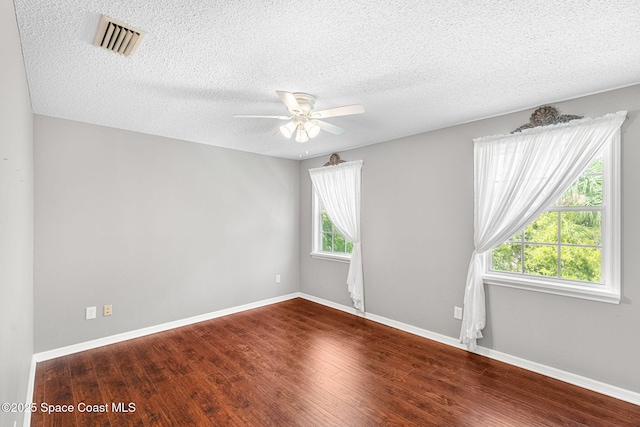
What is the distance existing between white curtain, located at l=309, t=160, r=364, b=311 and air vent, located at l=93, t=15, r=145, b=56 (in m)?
2.98

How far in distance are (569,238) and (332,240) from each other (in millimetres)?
3008

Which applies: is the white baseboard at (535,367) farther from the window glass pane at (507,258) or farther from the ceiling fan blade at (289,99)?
the ceiling fan blade at (289,99)

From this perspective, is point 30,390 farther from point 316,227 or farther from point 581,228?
point 581,228

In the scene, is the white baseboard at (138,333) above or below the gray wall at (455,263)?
below

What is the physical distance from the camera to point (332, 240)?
486 cm

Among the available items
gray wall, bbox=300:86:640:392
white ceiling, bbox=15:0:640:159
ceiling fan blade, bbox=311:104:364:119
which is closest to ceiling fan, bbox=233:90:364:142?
ceiling fan blade, bbox=311:104:364:119

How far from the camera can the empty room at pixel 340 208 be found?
163 cm

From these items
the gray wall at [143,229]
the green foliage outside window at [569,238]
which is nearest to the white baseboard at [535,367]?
the green foliage outside window at [569,238]

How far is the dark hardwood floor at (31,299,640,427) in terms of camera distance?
6.84 feet

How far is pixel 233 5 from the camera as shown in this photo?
1.44 metres

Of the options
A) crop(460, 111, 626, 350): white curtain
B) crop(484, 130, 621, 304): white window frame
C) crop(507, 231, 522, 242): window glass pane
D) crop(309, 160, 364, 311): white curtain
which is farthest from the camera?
crop(309, 160, 364, 311): white curtain

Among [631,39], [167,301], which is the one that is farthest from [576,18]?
[167,301]

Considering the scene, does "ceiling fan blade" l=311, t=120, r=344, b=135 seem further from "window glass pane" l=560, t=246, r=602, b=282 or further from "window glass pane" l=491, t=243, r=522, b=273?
"window glass pane" l=560, t=246, r=602, b=282

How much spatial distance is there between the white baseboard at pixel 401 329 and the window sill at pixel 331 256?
67 cm
